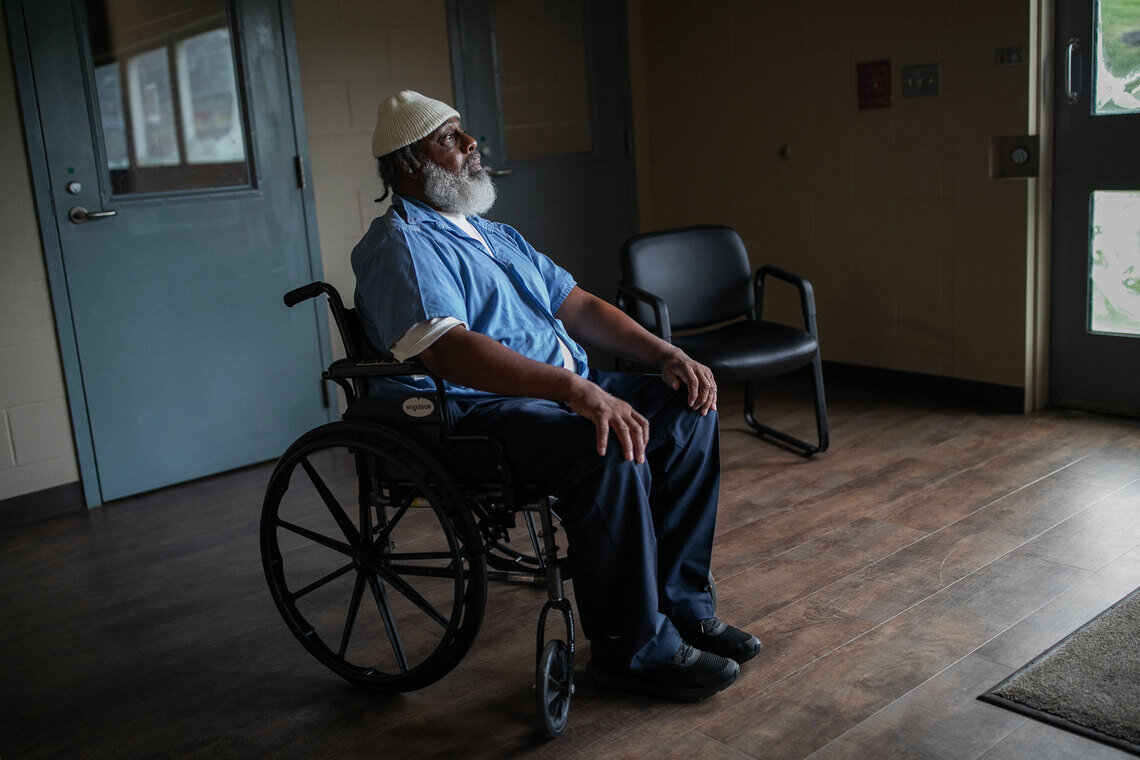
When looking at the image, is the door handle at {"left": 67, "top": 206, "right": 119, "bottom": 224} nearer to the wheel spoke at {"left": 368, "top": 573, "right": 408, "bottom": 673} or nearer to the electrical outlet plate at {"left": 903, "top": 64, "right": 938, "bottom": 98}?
the wheel spoke at {"left": 368, "top": 573, "right": 408, "bottom": 673}

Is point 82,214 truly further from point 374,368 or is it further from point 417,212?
point 374,368

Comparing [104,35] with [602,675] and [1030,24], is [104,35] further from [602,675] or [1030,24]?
[1030,24]

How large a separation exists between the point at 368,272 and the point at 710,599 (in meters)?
0.98

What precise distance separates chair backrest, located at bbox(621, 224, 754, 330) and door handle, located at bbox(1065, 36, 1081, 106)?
122cm

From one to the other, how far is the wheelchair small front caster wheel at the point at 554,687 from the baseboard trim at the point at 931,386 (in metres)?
2.51

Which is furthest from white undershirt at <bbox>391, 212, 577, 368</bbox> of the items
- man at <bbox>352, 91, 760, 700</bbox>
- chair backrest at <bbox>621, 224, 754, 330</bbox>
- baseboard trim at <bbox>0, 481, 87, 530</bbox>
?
baseboard trim at <bbox>0, 481, 87, 530</bbox>

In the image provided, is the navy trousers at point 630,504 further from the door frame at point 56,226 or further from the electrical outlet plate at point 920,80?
the electrical outlet plate at point 920,80

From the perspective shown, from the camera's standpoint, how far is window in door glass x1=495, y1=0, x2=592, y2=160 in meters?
4.46

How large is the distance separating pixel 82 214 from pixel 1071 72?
10.8 ft

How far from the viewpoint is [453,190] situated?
7.79 ft

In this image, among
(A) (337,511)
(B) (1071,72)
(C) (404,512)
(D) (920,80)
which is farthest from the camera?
(D) (920,80)

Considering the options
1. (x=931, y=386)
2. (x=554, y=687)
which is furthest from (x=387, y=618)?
(x=931, y=386)

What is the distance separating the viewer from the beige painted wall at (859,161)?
3846 mm

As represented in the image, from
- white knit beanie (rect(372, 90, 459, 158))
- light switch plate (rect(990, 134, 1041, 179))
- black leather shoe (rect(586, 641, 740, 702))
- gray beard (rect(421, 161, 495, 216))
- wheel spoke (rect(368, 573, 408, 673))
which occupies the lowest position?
black leather shoe (rect(586, 641, 740, 702))
